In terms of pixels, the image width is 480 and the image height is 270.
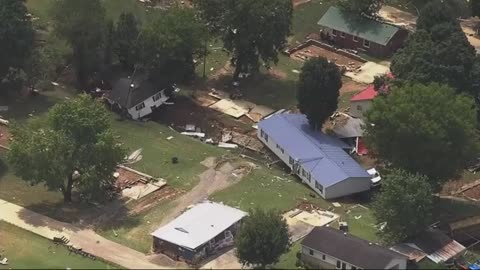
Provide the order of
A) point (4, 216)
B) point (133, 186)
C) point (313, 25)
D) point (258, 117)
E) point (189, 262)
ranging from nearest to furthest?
point (189, 262) < point (4, 216) < point (133, 186) < point (258, 117) < point (313, 25)

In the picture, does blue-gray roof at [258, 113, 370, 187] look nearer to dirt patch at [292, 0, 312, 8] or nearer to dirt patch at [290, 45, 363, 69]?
dirt patch at [290, 45, 363, 69]

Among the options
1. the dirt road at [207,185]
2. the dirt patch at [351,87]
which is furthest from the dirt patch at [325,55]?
the dirt road at [207,185]

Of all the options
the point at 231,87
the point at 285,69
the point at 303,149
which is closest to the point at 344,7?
the point at 285,69

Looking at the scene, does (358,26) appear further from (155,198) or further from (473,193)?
(155,198)

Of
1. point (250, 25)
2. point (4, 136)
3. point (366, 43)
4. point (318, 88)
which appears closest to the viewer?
point (318, 88)

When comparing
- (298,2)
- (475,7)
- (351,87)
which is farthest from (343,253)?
(298,2)

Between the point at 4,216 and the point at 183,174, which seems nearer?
the point at 4,216

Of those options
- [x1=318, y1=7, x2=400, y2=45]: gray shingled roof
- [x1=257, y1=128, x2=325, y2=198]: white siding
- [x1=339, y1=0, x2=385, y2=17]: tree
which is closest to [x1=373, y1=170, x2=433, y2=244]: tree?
[x1=257, y1=128, x2=325, y2=198]: white siding

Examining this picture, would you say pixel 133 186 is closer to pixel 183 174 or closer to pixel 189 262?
pixel 183 174

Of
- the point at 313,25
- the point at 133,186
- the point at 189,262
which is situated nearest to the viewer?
the point at 189,262
